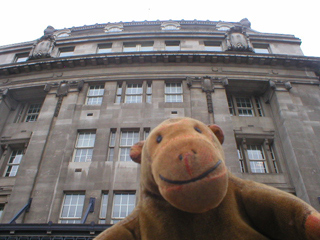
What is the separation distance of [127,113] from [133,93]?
6.95 feet

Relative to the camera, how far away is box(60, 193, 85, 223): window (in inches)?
411

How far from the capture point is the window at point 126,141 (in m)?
12.5

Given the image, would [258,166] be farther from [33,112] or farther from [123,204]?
[33,112]

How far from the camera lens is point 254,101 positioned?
16.2 meters

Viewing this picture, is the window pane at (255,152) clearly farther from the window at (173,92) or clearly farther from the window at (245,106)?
the window at (173,92)

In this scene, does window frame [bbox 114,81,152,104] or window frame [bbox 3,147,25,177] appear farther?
window frame [bbox 114,81,152,104]

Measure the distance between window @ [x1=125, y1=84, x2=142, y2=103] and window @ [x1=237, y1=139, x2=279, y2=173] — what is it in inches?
285

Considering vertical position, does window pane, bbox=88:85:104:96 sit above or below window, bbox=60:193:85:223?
above

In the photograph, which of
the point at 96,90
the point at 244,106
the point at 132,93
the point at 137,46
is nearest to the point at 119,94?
the point at 132,93

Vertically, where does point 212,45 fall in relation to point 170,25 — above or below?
below

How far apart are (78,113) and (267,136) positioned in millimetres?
11944

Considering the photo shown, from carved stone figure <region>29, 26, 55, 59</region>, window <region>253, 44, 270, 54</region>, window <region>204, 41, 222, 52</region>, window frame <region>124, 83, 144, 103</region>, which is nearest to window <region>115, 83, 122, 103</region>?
window frame <region>124, 83, 144, 103</region>

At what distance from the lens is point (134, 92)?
1568cm

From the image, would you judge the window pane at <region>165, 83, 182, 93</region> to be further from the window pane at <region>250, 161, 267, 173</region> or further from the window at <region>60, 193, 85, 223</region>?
A: the window at <region>60, 193, 85, 223</region>
